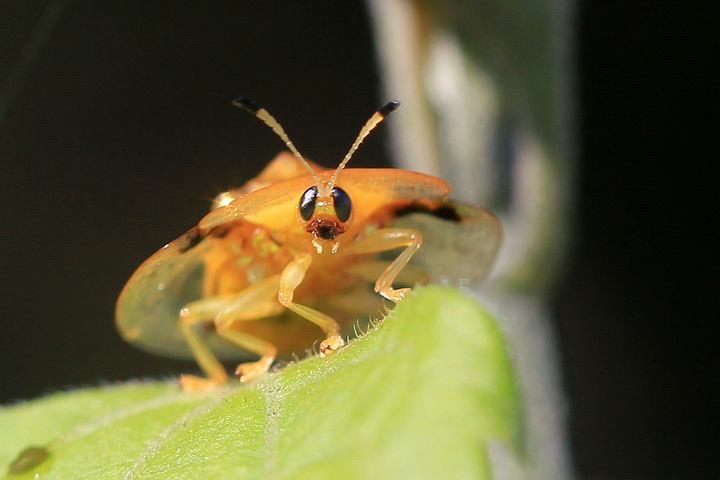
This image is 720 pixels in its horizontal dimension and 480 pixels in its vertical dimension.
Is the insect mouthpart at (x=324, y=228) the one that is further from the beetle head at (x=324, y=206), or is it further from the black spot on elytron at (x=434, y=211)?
the black spot on elytron at (x=434, y=211)

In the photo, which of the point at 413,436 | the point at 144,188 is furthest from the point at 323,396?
the point at 144,188

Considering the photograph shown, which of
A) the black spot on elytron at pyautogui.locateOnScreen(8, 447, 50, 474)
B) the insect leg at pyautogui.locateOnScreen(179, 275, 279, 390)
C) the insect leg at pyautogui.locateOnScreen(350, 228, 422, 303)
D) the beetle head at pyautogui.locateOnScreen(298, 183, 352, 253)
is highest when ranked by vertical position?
the beetle head at pyautogui.locateOnScreen(298, 183, 352, 253)

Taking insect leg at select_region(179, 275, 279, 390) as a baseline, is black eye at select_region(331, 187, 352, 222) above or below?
above

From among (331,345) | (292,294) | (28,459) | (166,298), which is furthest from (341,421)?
(166,298)

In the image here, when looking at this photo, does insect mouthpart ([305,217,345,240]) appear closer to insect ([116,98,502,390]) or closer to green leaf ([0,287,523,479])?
insect ([116,98,502,390])

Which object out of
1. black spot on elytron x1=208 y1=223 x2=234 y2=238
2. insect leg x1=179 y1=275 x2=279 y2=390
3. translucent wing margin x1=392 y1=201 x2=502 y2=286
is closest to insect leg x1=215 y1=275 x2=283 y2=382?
insect leg x1=179 y1=275 x2=279 y2=390

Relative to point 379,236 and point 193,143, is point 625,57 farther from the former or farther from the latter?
point 379,236

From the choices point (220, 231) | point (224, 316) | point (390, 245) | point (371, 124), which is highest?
point (371, 124)

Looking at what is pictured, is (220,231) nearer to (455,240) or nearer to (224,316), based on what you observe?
(224,316)
